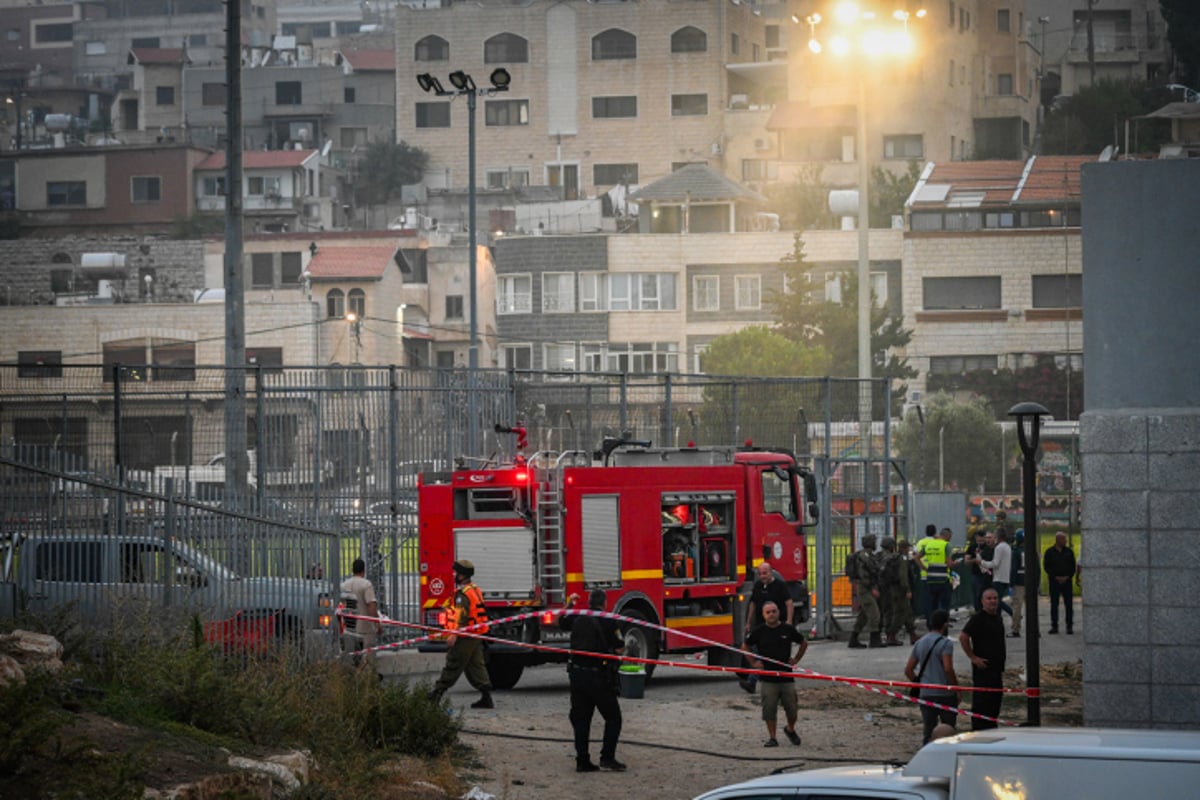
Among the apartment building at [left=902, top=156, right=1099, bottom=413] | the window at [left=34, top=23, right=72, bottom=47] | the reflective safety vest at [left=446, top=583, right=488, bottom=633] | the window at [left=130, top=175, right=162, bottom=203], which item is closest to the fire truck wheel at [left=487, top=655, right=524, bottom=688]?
the reflective safety vest at [left=446, top=583, right=488, bottom=633]

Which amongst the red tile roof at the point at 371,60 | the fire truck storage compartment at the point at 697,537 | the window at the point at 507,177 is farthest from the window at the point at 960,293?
the red tile roof at the point at 371,60

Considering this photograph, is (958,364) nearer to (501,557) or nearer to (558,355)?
(558,355)

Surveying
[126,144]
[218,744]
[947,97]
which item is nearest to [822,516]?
[218,744]

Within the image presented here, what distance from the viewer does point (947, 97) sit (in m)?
106

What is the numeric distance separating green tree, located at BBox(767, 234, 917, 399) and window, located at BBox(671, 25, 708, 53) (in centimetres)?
4035

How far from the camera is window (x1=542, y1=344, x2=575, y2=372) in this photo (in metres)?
86.1

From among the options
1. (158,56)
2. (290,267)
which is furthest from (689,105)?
(158,56)

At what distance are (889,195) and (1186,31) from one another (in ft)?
106

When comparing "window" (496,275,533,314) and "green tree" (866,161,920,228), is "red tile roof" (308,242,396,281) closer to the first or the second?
"window" (496,275,533,314)

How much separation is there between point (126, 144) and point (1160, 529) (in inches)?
4105

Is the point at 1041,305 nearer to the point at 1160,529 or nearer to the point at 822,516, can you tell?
the point at 822,516

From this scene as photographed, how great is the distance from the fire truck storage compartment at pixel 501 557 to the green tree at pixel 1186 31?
339 ft

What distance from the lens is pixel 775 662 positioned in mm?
17109

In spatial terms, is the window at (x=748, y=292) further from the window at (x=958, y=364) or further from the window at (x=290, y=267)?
the window at (x=290, y=267)
